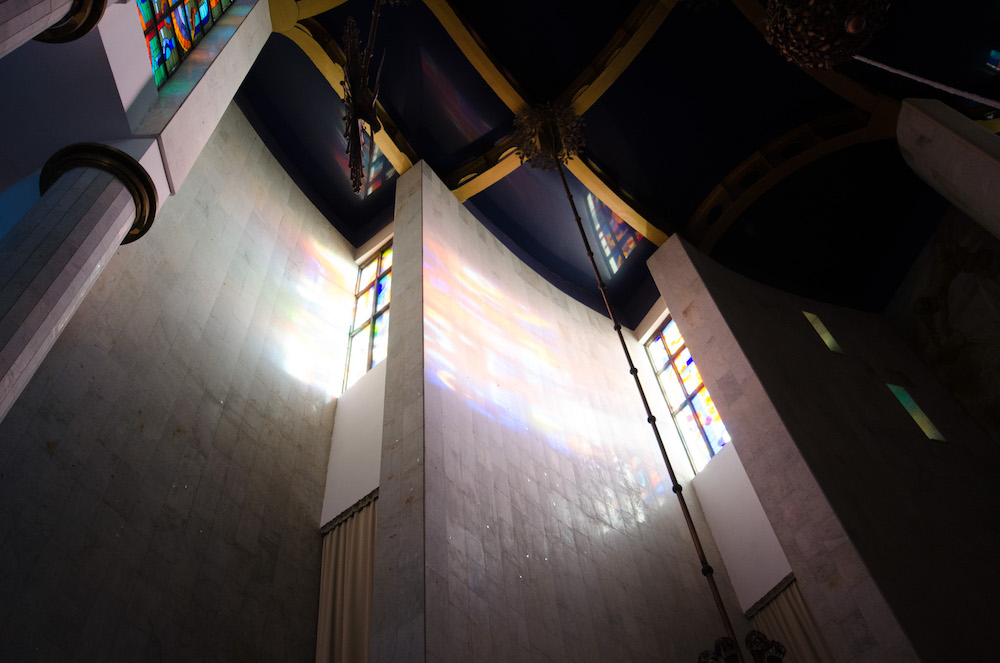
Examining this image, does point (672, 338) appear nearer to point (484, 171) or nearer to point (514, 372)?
point (484, 171)

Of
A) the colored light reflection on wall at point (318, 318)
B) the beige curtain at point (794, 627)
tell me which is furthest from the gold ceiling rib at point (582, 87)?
the beige curtain at point (794, 627)

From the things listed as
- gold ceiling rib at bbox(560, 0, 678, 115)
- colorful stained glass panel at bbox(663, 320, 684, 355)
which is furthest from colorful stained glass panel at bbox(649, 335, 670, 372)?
gold ceiling rib at bbox(560, 0, 678, 115)

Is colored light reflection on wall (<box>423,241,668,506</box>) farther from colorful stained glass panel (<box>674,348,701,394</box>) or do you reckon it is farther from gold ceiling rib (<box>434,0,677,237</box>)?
gold ceiling rib (<box>434,0,677,237</box>)

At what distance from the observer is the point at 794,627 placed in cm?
754

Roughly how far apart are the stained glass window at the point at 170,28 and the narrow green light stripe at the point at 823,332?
8795 mm

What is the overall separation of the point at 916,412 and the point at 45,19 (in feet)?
34.4

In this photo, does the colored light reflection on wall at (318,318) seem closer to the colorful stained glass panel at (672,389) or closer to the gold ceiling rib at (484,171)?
the gold ceiling rib at (484,171)

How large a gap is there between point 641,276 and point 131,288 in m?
8.35

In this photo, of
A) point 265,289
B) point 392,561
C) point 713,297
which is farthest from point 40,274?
point 713,297

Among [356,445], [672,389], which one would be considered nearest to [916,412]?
[672,389]

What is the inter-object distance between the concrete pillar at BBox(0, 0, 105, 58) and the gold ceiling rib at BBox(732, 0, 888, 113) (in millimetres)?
8138

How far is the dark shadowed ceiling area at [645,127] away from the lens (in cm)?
977

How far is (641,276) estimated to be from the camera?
12391 mm

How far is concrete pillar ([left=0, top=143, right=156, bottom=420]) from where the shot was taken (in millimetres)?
3127
